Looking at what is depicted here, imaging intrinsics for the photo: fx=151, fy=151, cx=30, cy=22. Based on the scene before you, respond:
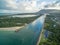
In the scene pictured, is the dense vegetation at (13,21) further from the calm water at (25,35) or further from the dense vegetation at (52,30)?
the dense vegetation at (52,30)

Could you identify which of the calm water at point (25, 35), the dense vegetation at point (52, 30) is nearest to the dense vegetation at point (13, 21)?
the calm water at point (25, 35)

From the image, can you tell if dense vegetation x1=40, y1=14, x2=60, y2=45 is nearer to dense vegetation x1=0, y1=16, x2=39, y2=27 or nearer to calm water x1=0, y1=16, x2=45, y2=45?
calm water x1=0, y1=16, x2=45, y2=45

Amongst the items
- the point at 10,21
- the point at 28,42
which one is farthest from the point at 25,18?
the point at 28,42

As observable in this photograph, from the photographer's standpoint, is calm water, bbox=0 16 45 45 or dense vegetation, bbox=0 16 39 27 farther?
dense vegetation, bbox=0 16 39 27

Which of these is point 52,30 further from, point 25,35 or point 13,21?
point 13,21

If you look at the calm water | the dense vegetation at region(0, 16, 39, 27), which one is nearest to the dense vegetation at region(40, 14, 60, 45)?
the calm water

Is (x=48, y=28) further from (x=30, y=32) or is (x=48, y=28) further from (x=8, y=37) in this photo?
(x=8, y=37)
